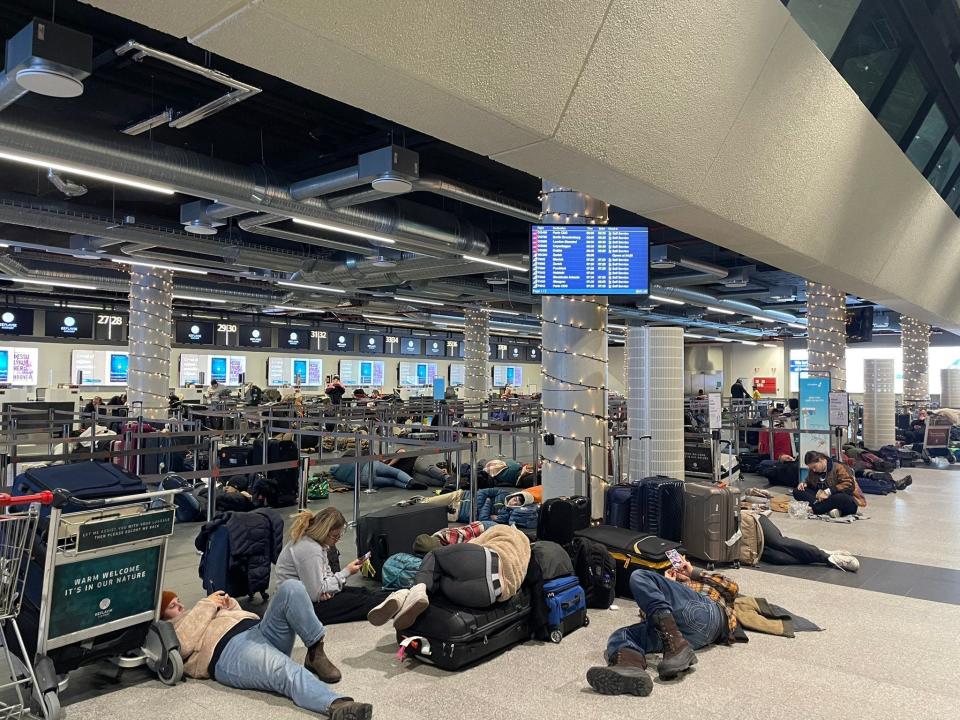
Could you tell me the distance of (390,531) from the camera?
570 centimetres

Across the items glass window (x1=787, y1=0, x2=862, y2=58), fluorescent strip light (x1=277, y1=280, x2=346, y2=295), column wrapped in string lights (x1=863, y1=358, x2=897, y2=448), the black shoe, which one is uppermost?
glass window (x1=787, y1=0, x2=862, y2=58)

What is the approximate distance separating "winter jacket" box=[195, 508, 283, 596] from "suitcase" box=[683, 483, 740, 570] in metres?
3.84

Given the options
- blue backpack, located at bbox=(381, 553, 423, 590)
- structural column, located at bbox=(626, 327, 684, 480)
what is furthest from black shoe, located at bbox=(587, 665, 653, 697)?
structural column, located at bbox=(626, 327, 684, 480)

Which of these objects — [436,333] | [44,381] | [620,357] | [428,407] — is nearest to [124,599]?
[428,407]

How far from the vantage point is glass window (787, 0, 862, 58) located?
213 inches

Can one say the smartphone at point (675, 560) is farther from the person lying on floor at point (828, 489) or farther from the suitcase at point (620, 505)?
the person lying on floor at point (828, 489)

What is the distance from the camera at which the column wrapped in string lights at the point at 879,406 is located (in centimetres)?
1574

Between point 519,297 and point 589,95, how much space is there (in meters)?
14.8

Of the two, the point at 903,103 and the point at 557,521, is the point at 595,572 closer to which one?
the point at 557,521

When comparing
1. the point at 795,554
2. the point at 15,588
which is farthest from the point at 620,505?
the point at 15,588

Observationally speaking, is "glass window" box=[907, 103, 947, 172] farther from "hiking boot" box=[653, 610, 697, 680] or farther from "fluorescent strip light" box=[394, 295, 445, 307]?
"fluorescent strip light" box=[394, 295, 445, 307]

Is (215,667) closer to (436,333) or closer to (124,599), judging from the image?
(124,599)

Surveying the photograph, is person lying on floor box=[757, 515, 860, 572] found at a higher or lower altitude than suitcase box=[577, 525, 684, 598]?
lower

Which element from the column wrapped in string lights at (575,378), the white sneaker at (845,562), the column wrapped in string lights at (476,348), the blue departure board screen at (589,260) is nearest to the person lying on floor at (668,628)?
the white sneaker at (845,562)
